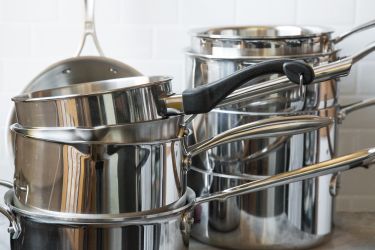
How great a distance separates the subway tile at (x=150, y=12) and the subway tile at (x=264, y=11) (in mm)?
97

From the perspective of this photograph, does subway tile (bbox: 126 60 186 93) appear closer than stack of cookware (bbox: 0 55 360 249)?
No

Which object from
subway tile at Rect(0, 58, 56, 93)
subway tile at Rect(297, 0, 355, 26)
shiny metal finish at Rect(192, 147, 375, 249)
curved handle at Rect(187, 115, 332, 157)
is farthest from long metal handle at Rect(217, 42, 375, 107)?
subway tile at Rect(0, 58, 56, 93)

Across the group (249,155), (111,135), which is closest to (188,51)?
(249,155)

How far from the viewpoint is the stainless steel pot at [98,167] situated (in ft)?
2.35

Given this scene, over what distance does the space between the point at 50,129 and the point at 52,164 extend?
35 millimetres

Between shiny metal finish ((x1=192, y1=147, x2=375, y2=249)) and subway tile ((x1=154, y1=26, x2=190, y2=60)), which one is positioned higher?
subway tile ((x1=154, y1=26, x2=190, y2=60))

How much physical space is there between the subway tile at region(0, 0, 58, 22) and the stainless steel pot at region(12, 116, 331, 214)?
1.20 feet

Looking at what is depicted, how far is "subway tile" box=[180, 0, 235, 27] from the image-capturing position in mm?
1078

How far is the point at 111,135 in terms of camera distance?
0.72 meters

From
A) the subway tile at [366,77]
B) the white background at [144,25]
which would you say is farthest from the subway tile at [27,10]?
the subway tile at [366,77]

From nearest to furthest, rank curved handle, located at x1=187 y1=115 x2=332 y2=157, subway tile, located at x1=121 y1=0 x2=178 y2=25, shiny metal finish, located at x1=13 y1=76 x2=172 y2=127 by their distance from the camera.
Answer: shiny metal finish, located at x1=13 y1=76 x2=172 y2=127, curved handle, located at x1=187 y1=115 x2=332 y2=157, subway tile, located at x1=121 y1=0 x2=178 y2=25

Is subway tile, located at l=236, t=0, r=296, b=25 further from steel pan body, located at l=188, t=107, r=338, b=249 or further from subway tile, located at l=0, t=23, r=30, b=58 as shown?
subway tile, located at l=0, t=23, r=30, b=58

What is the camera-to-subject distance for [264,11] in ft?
3.55

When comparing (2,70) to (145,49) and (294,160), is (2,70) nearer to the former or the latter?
(145,49)
